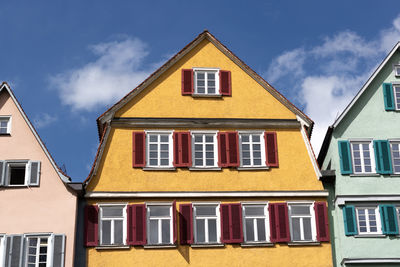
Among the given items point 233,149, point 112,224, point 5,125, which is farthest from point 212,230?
point 5,125

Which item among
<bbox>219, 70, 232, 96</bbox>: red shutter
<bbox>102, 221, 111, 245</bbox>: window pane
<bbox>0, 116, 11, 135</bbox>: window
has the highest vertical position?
<bbox>219, 70, 232, 96</bbox>: red shutter

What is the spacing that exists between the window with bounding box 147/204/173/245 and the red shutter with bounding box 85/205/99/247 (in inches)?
91.5

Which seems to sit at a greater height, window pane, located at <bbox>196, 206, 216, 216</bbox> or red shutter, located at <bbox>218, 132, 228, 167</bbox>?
red shutter, located at <bbox>218, 132, 228, 167</bbox>

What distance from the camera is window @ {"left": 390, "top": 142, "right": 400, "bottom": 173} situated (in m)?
33.6

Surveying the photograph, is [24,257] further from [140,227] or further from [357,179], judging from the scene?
[357,179]

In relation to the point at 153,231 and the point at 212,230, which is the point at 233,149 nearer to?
the point at 212,230

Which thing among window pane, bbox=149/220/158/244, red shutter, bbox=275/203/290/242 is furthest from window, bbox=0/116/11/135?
red shutter, bbox=275/203/290/242

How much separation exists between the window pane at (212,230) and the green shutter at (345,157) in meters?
6.45

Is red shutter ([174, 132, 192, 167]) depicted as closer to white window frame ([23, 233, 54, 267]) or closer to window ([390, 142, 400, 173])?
white window frame ([23, 233, 54, 267])

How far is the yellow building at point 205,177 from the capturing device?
32.0 m

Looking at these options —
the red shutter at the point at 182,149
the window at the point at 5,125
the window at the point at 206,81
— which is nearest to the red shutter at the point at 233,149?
the red shutter at the point at 182,149

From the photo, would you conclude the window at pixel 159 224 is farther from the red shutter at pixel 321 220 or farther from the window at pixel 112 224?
the red shutter at pixel 321 220

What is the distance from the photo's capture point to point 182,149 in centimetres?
3366

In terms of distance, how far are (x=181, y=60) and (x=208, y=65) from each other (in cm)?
138
